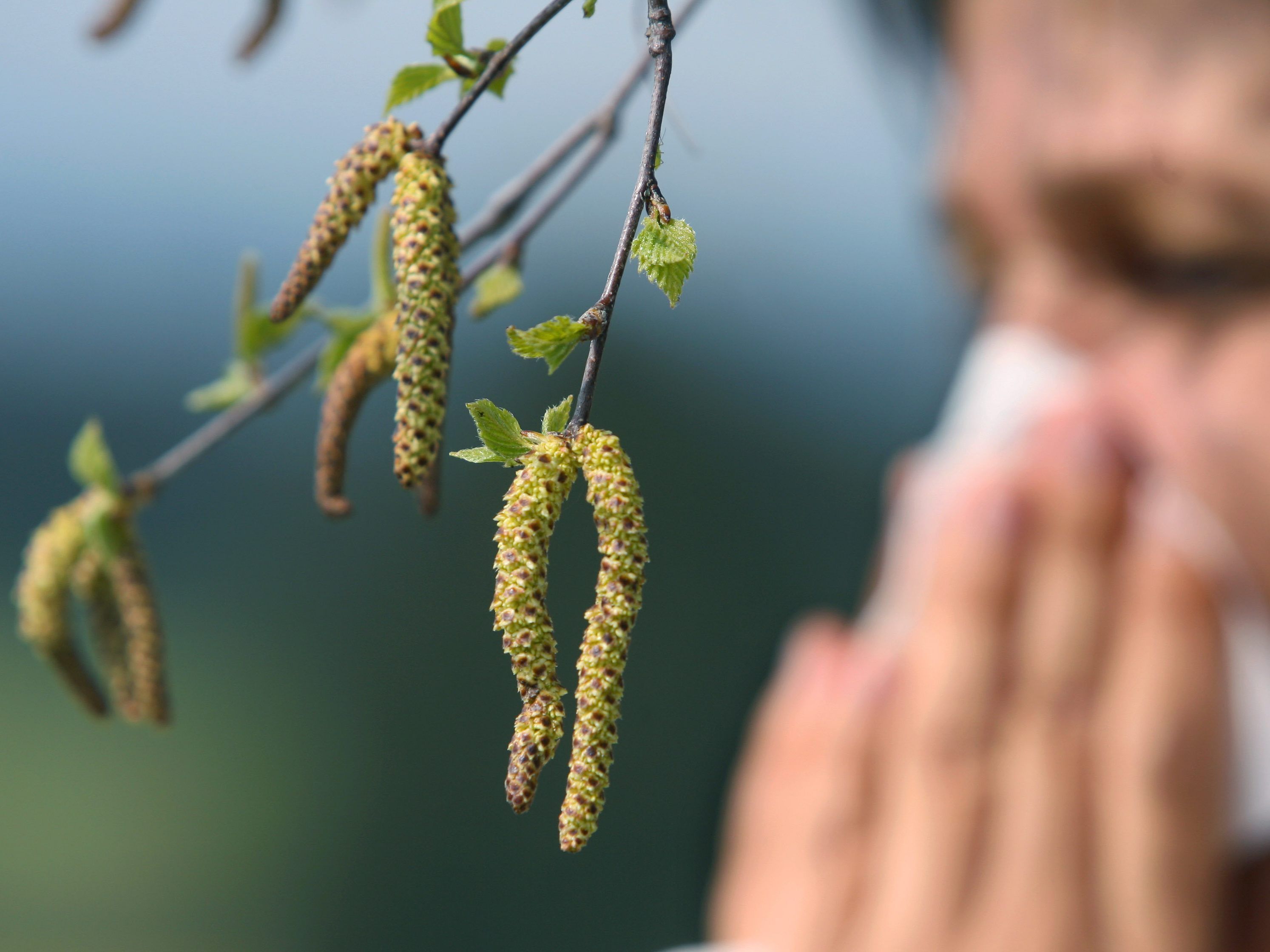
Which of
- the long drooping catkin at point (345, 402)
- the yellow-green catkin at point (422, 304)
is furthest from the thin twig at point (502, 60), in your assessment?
the long drooping catkin at point (345, 402)

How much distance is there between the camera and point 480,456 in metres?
0.37

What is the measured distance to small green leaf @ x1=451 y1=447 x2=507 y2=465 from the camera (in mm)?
362

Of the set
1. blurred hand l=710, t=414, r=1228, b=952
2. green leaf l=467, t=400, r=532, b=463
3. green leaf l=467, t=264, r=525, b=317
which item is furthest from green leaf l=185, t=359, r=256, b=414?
blurred hand l=710, t=414, r=1228, b=952

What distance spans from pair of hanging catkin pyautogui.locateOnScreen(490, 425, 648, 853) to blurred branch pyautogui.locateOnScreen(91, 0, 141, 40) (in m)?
0.48

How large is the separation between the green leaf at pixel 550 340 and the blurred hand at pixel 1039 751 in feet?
5.27

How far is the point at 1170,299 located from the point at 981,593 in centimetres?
60

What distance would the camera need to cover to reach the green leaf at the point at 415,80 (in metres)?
0.46

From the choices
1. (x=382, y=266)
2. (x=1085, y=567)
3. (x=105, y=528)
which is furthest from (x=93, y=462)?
(x=1085, y=567)

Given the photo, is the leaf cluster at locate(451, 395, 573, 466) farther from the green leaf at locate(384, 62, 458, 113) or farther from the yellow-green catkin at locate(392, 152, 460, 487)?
the green leaf at locate(384, 62, 458, 113)

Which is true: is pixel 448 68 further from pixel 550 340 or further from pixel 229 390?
pixel 229 390

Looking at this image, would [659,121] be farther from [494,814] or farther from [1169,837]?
[494,814]

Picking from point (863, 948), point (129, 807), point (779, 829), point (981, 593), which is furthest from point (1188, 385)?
point (129, 807)

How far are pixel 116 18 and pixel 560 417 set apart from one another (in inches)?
18.8

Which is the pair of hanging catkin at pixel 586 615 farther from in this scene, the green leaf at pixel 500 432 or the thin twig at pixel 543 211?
the thin twig at pixel 543 211
